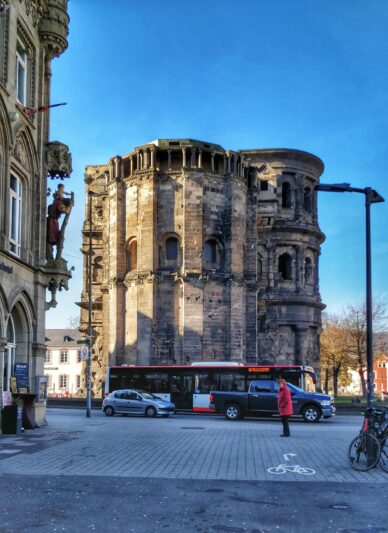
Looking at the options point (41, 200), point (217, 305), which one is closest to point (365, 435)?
point (41, 200)

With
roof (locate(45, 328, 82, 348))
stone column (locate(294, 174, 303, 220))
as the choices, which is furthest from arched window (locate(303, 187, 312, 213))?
roof (locate(45, 328, 82, 348))

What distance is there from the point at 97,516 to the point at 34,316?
52.1 feet

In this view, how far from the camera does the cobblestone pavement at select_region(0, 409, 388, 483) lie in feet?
43.9

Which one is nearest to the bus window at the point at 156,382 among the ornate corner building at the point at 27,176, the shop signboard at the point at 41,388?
the shop signboard at the point at 41,388

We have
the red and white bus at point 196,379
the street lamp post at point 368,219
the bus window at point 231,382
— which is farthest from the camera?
the bus window at point 231,382

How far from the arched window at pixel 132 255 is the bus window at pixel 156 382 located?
10.3 metres

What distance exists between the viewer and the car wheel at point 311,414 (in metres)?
33.5

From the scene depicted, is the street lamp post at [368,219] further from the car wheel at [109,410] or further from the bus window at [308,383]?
the car wheel at [109,410]

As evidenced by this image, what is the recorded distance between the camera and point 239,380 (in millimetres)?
38938

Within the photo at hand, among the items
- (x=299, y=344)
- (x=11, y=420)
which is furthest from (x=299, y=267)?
(x=11, y=420)

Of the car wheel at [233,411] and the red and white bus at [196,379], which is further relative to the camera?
the red and white bus at [196,379]

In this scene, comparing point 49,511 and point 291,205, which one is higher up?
point 291,205

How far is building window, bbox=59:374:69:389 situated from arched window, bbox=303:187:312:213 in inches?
2129

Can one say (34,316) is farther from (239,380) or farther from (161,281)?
(161,281)
